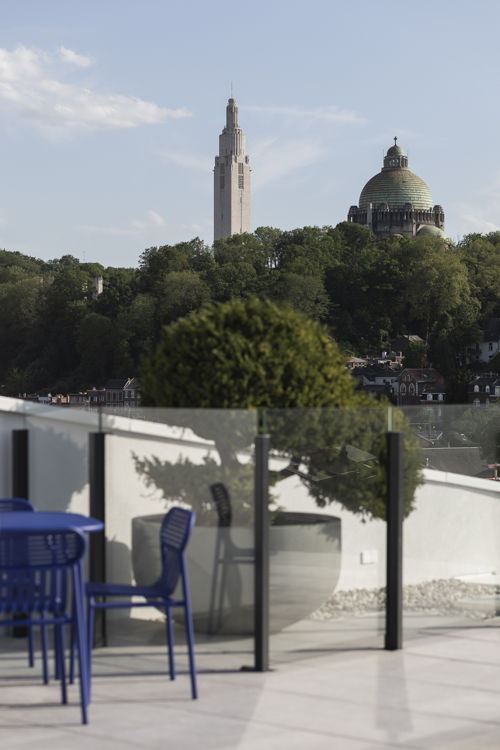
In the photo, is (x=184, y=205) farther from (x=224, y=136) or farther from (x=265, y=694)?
(x=224, y=136)

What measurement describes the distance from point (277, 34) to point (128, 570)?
20.6 meters

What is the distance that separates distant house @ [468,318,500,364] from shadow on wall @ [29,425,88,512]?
99.3m

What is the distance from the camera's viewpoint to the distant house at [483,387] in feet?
330

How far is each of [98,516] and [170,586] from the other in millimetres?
923

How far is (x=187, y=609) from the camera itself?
230 inches

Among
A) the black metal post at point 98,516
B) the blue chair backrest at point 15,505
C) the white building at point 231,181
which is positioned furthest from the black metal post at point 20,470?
the white building at point 231,181

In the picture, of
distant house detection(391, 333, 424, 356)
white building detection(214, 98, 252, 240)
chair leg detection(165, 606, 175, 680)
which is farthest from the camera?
white building detection(214, 98, 252, 240)

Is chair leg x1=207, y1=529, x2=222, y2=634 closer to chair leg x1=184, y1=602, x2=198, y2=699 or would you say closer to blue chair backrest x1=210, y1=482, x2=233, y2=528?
blue chair backrest x1=210, y1=482, x2=233, y2=528

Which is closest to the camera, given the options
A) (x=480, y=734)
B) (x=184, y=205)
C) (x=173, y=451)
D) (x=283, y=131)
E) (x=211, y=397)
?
(x=480, y=734)

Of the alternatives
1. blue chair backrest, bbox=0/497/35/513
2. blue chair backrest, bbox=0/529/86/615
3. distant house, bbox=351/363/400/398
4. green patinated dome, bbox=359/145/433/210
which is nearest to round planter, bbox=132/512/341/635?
blue chair backrest, bbox=0/497/35/513

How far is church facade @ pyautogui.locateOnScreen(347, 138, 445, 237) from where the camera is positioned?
156m

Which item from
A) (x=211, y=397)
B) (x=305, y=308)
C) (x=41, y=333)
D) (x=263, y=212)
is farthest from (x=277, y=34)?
(x=263, y=212)

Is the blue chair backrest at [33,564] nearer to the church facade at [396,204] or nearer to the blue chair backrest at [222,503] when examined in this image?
the blue chair backrest at [222,503]

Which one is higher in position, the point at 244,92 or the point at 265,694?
the point at 244,92
